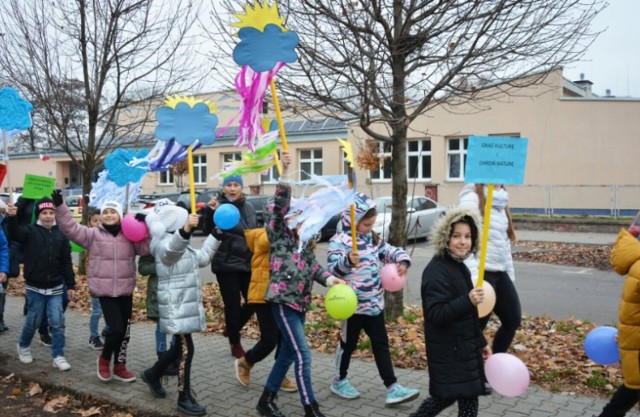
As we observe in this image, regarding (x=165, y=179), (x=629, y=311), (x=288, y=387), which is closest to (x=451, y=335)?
(x=629, y=311)

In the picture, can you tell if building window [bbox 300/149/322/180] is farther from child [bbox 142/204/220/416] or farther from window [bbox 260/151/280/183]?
child [bbox 142/204/220/416]

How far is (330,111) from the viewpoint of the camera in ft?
23.3

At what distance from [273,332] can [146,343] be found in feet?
8.94

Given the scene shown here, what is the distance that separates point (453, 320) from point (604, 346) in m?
1.13

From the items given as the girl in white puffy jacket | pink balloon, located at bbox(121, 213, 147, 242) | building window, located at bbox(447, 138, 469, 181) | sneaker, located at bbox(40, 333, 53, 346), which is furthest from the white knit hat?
building window, located at bbox(447, 138, 469, 181)

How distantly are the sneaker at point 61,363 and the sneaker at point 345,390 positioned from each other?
2.85 metres

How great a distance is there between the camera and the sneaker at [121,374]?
566cm

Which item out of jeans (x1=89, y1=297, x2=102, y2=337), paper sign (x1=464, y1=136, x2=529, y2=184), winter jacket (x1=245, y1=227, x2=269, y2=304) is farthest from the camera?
jeans (x1=89, y1=297, x2=102, y2=337)

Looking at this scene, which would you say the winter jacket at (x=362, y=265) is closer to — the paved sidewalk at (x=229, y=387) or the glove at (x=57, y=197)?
the paved sidewalk at (x=229, y=387)

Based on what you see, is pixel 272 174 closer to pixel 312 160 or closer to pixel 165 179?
pixel 312 160

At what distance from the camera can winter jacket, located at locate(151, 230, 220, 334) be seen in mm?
4766

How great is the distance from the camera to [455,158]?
27219mm

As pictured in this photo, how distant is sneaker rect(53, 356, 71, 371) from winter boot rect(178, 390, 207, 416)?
1.84 meters

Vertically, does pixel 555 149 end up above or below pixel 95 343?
above
